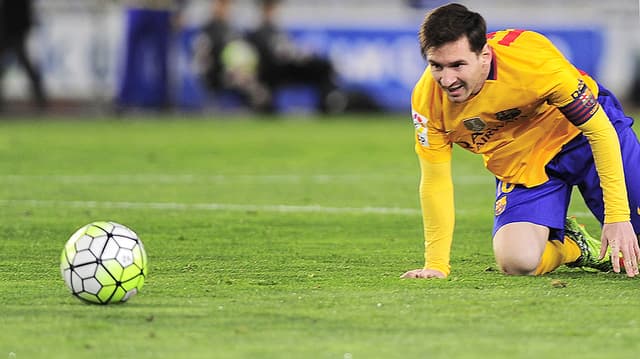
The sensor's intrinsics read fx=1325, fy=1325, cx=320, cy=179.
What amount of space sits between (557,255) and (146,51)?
15689 millimetres

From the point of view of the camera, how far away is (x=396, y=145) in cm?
1591

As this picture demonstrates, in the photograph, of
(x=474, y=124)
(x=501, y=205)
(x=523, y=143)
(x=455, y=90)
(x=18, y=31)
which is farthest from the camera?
(x=18, y=31)

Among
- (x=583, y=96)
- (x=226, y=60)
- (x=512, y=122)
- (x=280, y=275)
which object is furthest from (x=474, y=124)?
(x=226, y=60)

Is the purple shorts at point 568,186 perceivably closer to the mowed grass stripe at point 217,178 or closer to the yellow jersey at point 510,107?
the yellow jersey at point 510,107

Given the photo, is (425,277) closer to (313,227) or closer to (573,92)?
(573,92)

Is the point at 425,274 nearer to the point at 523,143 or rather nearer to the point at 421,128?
the point at 421,128

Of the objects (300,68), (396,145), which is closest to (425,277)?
(396,145)

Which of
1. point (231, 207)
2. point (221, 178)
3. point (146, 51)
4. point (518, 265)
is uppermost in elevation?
point (518, 265)

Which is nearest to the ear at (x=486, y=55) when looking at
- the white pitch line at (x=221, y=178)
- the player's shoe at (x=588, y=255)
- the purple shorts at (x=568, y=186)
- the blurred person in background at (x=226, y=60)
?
the purple shorts at (x=568, y=186)

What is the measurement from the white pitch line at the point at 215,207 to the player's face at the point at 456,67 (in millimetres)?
3552

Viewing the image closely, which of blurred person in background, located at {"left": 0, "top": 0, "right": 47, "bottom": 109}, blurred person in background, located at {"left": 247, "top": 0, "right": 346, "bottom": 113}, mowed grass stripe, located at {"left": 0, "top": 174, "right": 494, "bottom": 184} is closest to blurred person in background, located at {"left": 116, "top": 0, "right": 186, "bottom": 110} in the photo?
blurred person in background, located at {"left": 0, "top": 0, "right": 47, "bottom": 109}

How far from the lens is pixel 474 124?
627cm

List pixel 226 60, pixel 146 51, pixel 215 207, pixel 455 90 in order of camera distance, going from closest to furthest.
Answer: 1. pixel 455 90
2. pixel 215 207
3. pixel 146 51
4. pixel 226 60

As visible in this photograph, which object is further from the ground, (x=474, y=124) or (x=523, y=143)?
(x=474, y=124)
